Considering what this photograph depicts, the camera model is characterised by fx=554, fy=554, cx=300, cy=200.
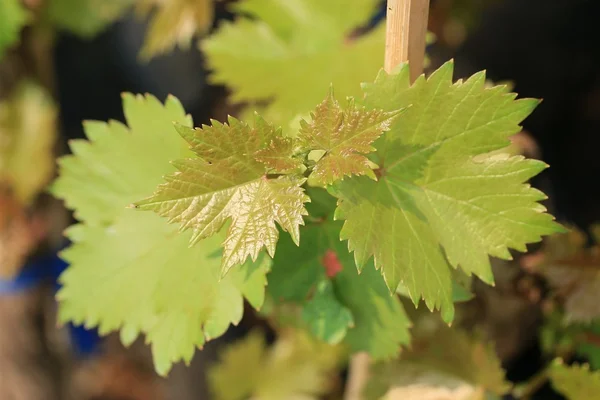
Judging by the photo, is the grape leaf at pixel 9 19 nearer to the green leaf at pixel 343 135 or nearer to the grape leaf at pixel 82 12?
the grape leaf at pixel 82 12

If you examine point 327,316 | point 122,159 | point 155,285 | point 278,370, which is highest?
point 122,159

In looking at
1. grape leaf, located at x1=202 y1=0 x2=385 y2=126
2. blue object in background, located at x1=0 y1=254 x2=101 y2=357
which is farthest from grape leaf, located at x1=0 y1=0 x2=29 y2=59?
blue object in background, located at x1=0 y1=254 x2=101 y2=357

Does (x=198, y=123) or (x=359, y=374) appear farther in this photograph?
(x=198, y=123)

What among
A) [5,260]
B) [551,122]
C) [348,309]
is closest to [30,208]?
[5,260]

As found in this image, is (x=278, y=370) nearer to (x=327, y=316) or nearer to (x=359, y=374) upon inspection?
(x=359, y=374)

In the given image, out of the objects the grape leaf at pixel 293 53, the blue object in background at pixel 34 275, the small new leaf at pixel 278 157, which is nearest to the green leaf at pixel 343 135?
the small new leaf at pixel 278 157

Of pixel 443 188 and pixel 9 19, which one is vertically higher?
pixel 9 19

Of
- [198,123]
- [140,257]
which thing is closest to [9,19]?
[198,123]
